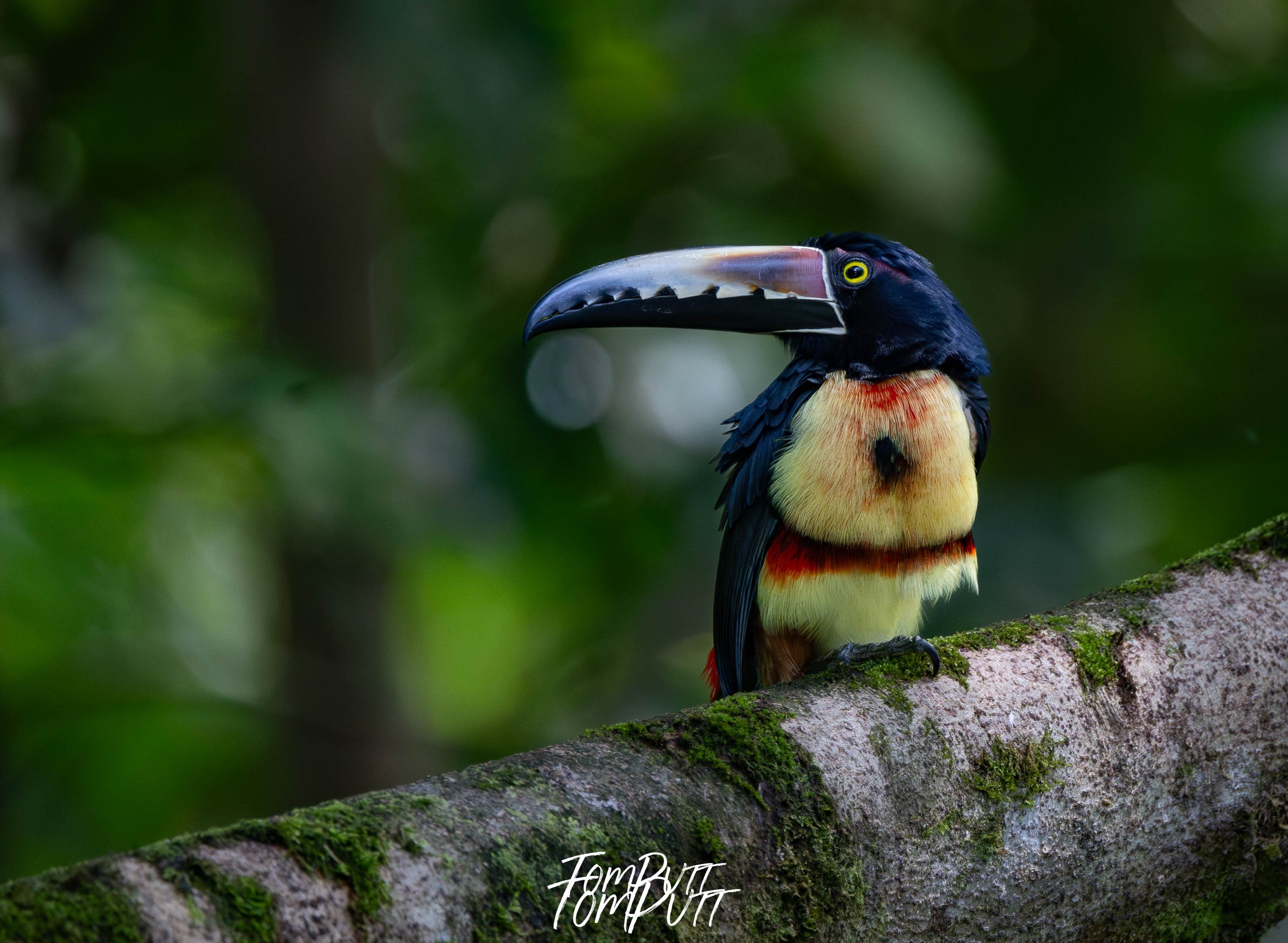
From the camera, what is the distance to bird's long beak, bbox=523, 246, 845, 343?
282cm

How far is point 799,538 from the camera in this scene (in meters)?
2.73

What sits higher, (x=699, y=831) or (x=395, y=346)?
(x=395, y=346)

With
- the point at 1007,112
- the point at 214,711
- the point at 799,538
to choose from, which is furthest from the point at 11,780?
the point at 1007,112

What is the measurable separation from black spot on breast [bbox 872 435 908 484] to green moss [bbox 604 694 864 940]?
0.95 metres

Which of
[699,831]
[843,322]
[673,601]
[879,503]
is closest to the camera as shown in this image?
[699,831]

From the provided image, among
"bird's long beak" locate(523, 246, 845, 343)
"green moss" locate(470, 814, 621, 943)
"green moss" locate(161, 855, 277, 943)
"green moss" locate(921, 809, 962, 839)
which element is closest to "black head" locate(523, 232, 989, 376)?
"bird's long beak" locate(523, 246, 845, 343)

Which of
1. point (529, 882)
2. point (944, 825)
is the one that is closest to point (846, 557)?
point (944, 825)

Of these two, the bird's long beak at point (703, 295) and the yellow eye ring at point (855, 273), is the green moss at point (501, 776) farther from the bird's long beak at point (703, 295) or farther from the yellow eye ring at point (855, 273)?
the yellow eye ring at point (855, 273)

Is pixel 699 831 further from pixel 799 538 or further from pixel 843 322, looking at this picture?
pixel 843 322

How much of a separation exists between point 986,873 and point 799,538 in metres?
1.00

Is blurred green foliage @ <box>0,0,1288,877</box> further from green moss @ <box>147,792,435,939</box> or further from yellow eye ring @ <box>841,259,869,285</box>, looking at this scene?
green moss @ <box>147,792,435,939</box>

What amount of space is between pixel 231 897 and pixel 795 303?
203 cm

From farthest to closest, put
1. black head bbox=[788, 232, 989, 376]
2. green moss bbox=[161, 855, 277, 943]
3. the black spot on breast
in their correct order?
black head bbox=[788, 232, 989, 376] < the black spot on breast < green moss bbox=[161, 855, 277, 943]

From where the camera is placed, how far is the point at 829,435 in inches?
105
